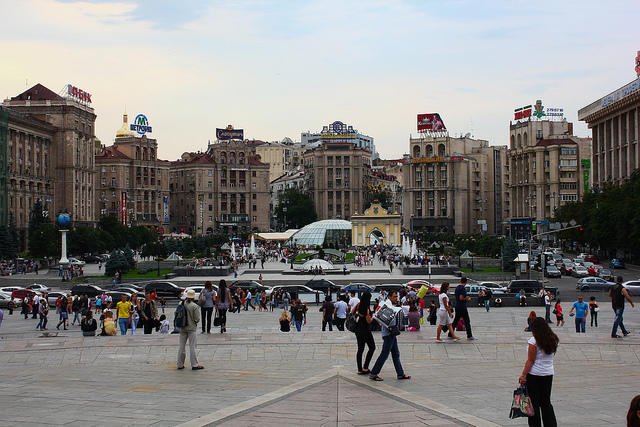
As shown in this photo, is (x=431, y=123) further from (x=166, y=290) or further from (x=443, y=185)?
(x=166, y=290)

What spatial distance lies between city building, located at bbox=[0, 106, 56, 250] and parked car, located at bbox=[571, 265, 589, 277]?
184 ft

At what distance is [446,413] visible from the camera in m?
8.77

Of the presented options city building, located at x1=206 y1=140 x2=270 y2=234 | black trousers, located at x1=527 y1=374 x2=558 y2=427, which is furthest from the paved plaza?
city building, located at x1=206 y1=140 x2=270 y2=234

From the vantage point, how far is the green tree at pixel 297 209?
432 feet

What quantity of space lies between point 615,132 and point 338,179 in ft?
200

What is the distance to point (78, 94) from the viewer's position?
95.9 meters

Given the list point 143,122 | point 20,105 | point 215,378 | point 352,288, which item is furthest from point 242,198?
point 215,378

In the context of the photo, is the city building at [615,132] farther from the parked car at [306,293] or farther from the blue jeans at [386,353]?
the blue jeans at [386,353]

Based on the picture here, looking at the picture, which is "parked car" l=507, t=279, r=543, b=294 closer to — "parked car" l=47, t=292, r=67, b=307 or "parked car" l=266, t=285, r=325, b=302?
"parked car" l=266, t=285, r=325, b=302

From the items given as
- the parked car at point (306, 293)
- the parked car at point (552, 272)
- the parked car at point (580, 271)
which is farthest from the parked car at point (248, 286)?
the parked car at point (580, 271)

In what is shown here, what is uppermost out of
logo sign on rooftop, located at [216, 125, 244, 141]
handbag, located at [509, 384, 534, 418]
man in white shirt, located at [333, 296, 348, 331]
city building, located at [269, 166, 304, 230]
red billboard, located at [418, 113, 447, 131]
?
red billboard, located at [418, 113, 447, 131]

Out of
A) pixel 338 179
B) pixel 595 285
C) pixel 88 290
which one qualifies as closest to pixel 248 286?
pixel 88 290

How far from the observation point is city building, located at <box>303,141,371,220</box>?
442 feet

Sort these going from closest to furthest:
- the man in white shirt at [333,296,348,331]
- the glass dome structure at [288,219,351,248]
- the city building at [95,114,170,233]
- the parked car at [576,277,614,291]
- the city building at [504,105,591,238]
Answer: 1. the man in white shirt at [333,296,348,331]
2. the parked car at [576,277,614,291]
3. the glass dome structure at [288,219,351,248]
4. the city building at [504,105,591,238]
5. the city building at [95,114,170,233]
